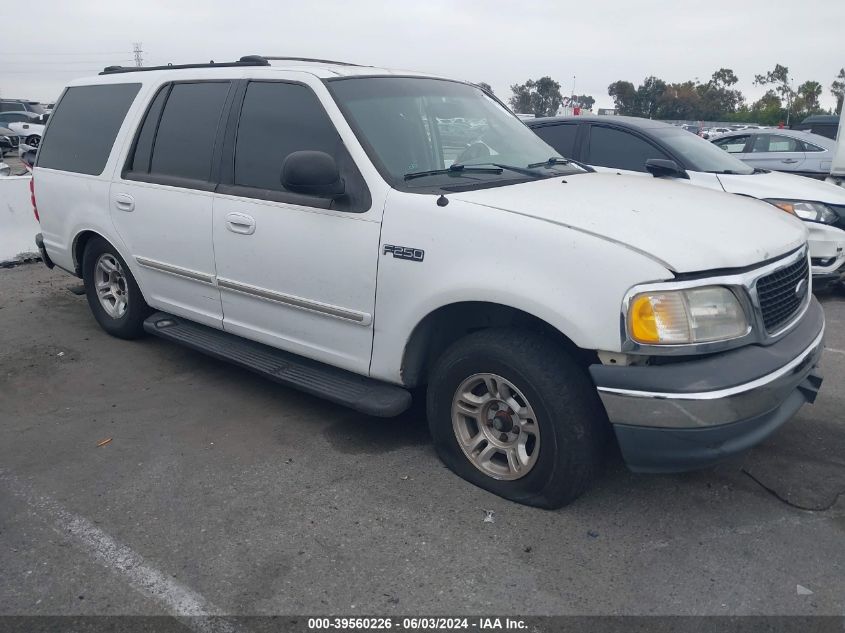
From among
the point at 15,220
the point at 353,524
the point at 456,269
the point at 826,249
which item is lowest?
the point at 15,220

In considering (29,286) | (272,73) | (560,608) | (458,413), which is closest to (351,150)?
(272,73)

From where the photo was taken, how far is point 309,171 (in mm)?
3549

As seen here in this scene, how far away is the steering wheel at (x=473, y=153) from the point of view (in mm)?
4059

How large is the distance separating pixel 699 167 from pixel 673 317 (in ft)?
15.5

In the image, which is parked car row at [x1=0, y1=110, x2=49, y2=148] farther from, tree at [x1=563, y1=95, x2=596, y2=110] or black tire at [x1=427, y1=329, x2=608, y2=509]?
black tire at [x1=427, y1=329, x2=608, y2=509]

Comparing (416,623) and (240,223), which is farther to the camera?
(240,223)

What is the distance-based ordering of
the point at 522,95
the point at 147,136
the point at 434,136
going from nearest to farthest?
the point at 434,136 < the point at 147,136 < the point at 522,95

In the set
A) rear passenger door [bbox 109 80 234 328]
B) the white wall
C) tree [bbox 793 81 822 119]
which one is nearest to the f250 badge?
rear passenger door [bbox 109 80 234 328]

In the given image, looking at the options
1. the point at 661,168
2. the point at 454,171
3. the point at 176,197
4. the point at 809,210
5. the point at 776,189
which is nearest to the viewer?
the point at 454,171

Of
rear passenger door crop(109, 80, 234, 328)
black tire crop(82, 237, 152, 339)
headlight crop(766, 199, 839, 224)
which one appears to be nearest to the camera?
rear passenger door crop(109, 80, 234, 328)

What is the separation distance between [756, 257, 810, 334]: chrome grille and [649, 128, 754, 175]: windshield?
146 inches

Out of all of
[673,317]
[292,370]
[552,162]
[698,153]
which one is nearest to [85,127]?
[292,370]

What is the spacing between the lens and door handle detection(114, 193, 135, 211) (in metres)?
5.03

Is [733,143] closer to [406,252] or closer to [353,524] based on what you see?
[406,252]
